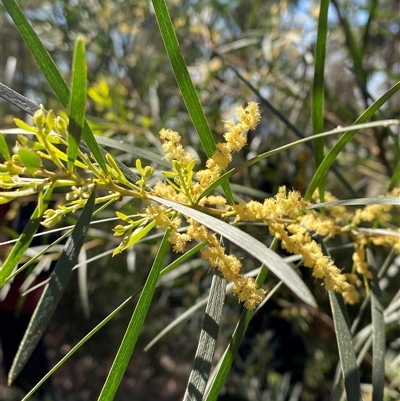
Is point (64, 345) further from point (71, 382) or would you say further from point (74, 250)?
point (74, 250)

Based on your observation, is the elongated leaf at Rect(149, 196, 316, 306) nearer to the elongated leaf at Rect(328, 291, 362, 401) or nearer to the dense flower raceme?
the dense flower raceme

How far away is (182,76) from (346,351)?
0.30 metres

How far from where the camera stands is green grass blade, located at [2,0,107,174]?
34 cm

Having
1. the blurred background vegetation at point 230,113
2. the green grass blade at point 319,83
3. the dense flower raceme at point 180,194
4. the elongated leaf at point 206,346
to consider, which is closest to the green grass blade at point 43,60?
the dense flower raceme at point 180,194

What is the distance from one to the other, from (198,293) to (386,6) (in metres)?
1.83

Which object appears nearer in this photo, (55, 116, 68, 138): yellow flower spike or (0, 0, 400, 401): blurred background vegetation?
(55, 116, 68, 138): yellow flower spike

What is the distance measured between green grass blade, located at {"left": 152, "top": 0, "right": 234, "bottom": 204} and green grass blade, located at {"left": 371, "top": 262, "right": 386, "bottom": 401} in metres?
0.27

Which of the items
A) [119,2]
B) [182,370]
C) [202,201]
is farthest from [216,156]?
[182,370]

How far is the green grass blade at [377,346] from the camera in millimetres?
438

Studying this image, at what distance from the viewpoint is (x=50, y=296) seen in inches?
12.3

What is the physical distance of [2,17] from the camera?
62.6 inches

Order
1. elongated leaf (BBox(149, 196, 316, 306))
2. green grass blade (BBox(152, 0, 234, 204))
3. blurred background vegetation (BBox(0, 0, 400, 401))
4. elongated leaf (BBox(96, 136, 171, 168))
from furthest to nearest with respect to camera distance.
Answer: blurred background vegetation (BBox(0, 0, 400, 401)), elongated leaf (BBox(96, 136, 171, 168)), green grass blade (BBox(152, 0, 234, 204)), elongated leaf (BBox(149, 196, 316, 306))

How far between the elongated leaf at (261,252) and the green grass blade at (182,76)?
8 centimetres

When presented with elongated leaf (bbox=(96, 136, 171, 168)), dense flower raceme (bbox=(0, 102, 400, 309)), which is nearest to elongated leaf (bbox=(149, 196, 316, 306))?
dense flower raceme (bbox=(0, 102, 400, 309))
